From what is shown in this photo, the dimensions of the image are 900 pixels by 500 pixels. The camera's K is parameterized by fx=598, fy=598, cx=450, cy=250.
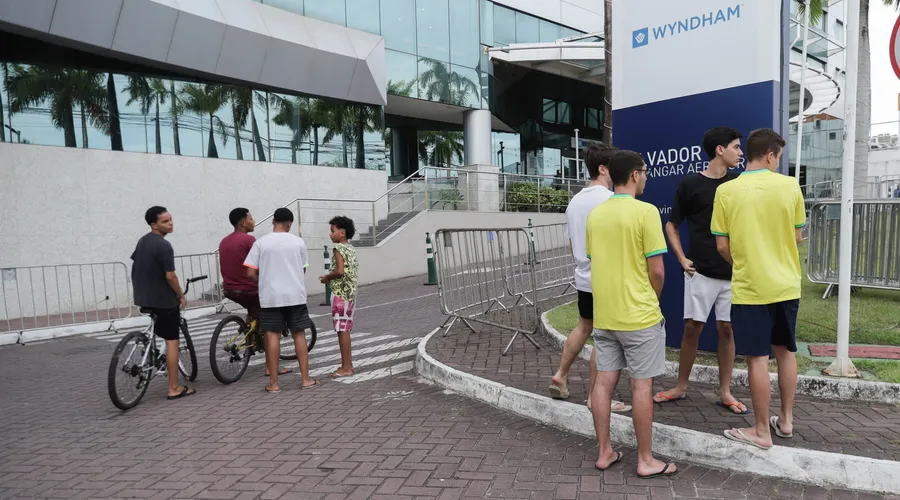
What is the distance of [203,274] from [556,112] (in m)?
20.3

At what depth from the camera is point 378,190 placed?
1998 cm

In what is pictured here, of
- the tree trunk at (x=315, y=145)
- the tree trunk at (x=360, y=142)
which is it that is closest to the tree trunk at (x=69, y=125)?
the tree trunk at (x=315, y=145)

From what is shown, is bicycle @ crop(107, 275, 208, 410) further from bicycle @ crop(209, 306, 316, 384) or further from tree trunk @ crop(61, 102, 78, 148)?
tree trunk @ crop(61, 102, 78, 148)

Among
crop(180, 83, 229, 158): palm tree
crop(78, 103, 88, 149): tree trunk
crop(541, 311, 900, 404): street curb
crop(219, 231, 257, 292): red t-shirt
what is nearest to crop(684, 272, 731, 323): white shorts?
crop(541, 311, 900, 404): street curb

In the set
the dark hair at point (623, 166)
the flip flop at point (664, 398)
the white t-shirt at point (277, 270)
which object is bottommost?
the flip flop at point (664, 398)

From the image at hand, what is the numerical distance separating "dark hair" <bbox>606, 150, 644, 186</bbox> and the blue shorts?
3.75ft

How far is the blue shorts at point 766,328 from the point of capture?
3.76 metres

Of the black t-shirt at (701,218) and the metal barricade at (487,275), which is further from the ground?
the black t-shirt at (701,218)

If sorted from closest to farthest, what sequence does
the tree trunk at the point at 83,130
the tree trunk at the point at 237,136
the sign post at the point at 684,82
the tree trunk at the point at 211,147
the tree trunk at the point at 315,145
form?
1. the sign post at the point at 684,82
2. the tree trunk at the point at 83,130
3. the tree trunk at the point at 211,147
4. the tree trunk at the point at 237,136
5. the tree trunk at the point at 315,145

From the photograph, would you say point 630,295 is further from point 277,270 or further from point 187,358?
point 187,358

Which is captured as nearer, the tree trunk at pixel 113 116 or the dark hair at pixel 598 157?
the dark hair at pixel 598 157

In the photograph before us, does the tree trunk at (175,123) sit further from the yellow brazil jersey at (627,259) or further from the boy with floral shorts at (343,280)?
the yellow brazil jersey at (627,259)

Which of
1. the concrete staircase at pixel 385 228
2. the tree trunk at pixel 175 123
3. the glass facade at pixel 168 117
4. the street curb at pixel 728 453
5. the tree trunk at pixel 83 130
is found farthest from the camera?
the concrete staircase at pixel 385 228

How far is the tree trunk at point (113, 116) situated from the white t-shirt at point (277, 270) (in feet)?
33.3
